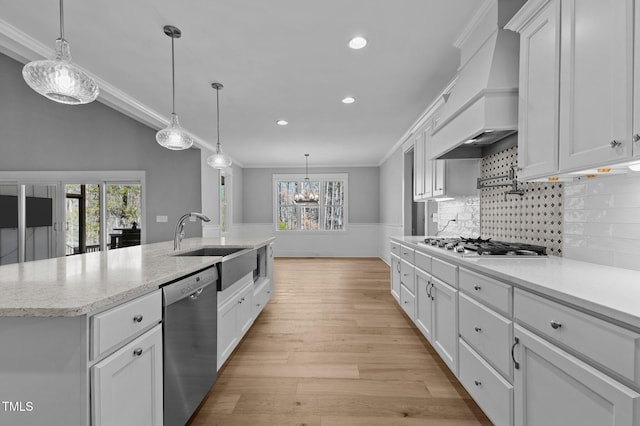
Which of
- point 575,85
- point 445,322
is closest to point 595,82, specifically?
point 575,85

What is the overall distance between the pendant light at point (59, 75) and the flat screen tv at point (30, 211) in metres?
5.15

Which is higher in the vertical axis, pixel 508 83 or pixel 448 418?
pixel 508 83

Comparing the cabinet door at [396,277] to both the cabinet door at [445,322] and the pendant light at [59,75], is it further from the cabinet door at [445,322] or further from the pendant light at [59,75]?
the pendant light at [59,75]

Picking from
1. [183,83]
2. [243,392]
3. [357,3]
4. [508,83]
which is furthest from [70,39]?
[508,83]

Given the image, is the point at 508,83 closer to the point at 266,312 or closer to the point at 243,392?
the point at 243,392

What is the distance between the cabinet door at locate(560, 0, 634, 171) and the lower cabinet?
2197 millimetres

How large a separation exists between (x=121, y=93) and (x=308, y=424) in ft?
12.9

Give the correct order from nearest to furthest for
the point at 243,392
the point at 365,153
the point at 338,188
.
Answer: the point at 243,392 → the point at 365,153 → the point at 338,188

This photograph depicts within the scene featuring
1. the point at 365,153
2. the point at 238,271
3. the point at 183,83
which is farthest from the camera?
the point at 365,153

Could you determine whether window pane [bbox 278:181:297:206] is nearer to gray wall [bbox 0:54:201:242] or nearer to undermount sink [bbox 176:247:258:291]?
gray wall [bbox 0:54:201:242]

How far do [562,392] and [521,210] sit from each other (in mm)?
1542

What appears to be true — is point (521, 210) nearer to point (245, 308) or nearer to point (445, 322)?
point (445, 322)

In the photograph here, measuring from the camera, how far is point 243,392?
1.96 meters

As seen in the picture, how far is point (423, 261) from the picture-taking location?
2584 mm
